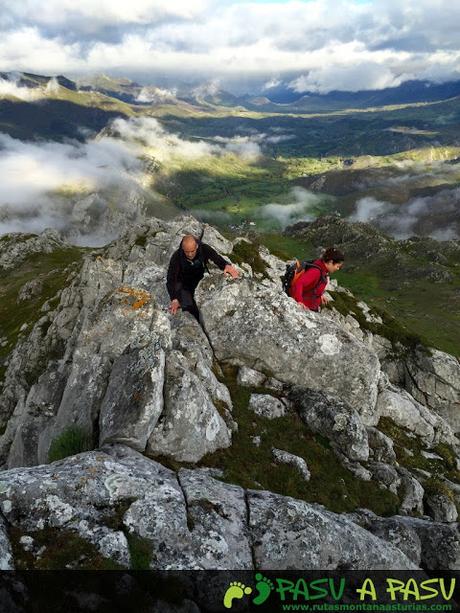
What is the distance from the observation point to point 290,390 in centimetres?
2605

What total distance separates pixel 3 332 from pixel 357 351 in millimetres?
135547

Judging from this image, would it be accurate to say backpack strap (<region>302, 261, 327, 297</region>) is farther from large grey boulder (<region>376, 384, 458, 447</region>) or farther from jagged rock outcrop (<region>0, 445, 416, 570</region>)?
jagged rock outcrop (<region>0, 445, 416, 570</region>)

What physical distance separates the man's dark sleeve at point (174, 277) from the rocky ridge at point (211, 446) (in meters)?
1.36

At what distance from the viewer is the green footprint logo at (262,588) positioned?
37.8ft

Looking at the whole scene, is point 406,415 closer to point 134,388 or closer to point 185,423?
point 185,423

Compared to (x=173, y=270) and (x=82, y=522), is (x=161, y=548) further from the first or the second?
(x=173, y=270)

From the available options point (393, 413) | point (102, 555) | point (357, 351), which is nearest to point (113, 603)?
point (102, 555)

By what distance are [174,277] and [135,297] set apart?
2772 millimetres

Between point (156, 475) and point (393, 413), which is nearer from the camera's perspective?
point (156, 475)

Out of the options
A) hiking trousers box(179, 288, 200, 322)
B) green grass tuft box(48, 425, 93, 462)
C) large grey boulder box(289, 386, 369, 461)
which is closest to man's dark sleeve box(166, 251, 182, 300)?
hiking trousers box(179, 288, 200, 322)

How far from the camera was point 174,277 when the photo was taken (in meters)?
24.3

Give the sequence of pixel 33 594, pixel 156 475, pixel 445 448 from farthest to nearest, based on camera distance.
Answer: pixel 445 448, pixel 156 475, pixel 33 594

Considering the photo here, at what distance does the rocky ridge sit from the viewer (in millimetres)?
12172

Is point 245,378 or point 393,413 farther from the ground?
point 245,378
